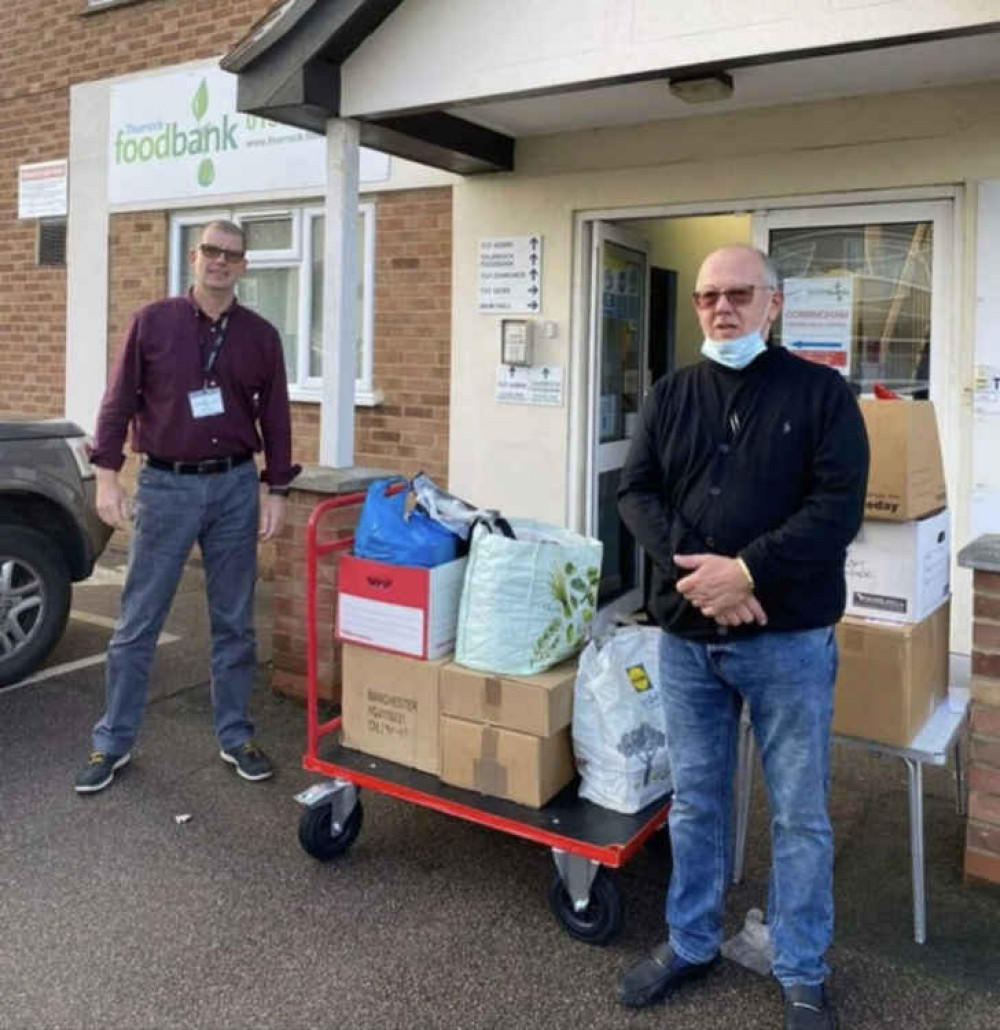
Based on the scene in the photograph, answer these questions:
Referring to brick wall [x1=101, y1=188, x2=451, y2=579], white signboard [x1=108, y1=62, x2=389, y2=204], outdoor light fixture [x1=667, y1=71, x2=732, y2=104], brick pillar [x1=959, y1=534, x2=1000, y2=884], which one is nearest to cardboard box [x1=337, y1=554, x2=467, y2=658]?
brick pillar [x1=959, y1=534, x2=1000, y2=884]

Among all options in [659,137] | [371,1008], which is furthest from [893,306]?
[371,1008]

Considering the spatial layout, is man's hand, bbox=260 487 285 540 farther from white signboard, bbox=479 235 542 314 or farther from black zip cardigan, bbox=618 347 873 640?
white signboard, bbox=479 235 542 314

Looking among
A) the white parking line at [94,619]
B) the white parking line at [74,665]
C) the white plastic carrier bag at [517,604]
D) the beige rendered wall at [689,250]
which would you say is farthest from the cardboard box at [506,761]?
the beige rendered wall at [689,250]

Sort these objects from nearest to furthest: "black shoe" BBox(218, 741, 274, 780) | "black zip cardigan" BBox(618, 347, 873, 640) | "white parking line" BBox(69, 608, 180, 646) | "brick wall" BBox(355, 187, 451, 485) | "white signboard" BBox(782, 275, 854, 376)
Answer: "black zip cardigan" BBox(618, 347, 873, 640) → "black shoe" BBox(218, 741, 274, 780) → "white signboard" BBox(782, 275, 854, 376) → "white parking line" BBox(69, 608, 180, 646) → "brick wall" BBox(355, 187, 451, 485)

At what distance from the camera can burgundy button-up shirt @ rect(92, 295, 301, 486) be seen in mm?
3926

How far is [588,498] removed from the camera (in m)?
6.08

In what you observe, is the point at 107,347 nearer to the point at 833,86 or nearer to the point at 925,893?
the point at 833,86

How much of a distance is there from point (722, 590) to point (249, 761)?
7.67ft

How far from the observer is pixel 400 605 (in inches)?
132

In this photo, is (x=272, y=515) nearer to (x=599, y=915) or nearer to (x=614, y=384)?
(x=599, y=915)

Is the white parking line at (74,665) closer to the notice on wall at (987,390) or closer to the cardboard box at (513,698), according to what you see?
the cardboard box at (513,698)

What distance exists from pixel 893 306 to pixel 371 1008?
12.8 feet

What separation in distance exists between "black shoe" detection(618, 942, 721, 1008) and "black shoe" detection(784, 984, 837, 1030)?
27 cm

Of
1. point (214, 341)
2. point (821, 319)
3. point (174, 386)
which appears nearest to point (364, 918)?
point (174, 386)
